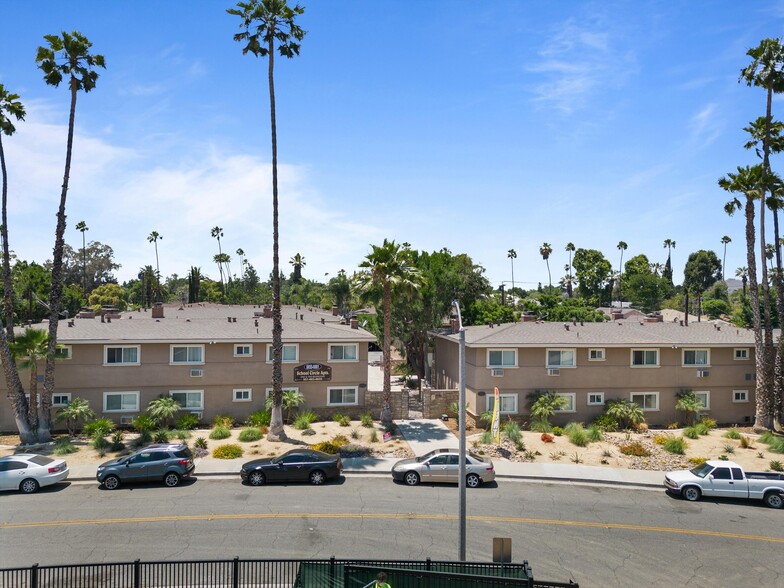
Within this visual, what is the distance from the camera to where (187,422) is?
3184 cm

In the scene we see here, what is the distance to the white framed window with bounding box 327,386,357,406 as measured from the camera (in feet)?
116

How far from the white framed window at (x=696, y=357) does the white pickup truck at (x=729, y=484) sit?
1460 centimetres

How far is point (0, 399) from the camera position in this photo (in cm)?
3123

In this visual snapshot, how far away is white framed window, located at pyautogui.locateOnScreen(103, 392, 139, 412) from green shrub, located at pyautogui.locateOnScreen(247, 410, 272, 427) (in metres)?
6.78

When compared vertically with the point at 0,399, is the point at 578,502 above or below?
below

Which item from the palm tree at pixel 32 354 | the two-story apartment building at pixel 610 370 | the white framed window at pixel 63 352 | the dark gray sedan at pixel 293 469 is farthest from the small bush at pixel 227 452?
the two-story apartment building at pixel 610 370

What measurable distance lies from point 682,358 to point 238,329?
28858 mm

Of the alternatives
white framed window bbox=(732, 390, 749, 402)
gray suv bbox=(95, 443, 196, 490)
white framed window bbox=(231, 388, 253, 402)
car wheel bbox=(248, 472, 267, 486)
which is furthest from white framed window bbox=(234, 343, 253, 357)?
white framed window bbox=(732, 390, 749, 402)

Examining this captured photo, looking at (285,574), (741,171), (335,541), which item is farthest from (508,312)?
(285,574)

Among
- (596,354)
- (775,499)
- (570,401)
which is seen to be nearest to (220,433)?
(570,401)

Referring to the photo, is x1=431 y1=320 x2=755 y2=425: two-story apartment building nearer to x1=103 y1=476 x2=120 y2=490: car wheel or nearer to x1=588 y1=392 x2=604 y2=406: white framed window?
x1=588 y1=392 x2=604 y2=406: white framed window

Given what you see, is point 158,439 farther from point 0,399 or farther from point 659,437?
point 659,437

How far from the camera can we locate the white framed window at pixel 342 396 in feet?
116

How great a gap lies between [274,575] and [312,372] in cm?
2146
